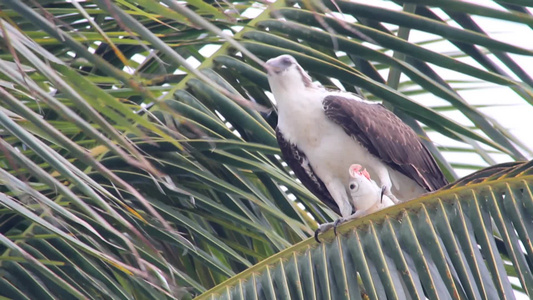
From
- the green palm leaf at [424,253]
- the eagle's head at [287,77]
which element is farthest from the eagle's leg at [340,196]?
the green palm leaf at [424,253]

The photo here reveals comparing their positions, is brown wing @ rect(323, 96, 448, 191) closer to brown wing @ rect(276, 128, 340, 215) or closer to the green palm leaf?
brown wing @ rect(276, 128, 340, 215)

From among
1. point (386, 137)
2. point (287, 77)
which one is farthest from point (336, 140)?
point (287, 77)

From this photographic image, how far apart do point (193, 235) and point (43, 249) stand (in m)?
0.74

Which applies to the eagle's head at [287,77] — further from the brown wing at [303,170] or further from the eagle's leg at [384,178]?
the eagle's leg at [384,178]

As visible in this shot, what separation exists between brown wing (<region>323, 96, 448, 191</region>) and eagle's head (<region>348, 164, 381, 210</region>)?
0.92 ft

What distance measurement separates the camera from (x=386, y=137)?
4168 millimetres

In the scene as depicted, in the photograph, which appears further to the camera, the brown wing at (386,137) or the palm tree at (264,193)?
the brown wing at (386,137)

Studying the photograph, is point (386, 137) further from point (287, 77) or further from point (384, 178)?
point (287, 77)

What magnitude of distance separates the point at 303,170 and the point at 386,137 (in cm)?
50

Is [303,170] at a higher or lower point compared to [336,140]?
lower

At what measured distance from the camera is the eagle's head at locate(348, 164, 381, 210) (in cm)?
379

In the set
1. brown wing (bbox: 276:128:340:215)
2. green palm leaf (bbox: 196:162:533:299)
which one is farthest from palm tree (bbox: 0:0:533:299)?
brown wing (bbox: 276:128:340:215)

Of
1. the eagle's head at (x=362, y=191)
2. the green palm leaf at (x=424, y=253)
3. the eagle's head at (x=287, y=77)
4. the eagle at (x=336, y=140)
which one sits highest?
the eagle's head at (x=287, y=77)

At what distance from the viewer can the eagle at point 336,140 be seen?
410 centimetres
